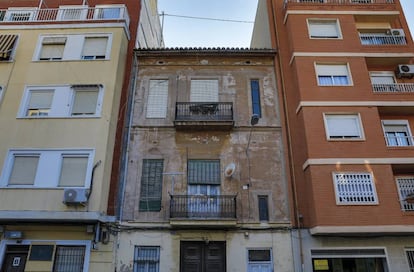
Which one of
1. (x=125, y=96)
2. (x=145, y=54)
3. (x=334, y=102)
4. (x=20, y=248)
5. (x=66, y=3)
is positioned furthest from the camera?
(x=66, y=3)

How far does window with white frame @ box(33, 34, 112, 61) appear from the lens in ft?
45.3

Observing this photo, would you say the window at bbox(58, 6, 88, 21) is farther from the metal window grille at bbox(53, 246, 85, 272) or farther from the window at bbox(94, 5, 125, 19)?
the metal window grille at bbox(53, 246, 85, 272)

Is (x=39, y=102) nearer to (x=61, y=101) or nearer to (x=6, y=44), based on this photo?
(x=61, y=101)

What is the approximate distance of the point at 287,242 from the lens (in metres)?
11.3

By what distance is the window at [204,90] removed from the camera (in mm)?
14016

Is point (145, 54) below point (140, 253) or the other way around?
the other way around

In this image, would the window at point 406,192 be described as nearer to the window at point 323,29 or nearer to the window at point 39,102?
the window at point 323,29

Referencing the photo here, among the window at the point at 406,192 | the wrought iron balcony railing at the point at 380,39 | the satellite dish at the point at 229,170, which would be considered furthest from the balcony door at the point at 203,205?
the wrought iron balcony railing at the point at 380,39

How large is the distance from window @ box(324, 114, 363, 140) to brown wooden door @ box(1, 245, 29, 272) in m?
12.4

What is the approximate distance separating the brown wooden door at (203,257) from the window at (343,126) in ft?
20.3

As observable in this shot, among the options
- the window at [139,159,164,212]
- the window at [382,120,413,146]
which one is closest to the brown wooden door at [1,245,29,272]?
the window at [139,159,164,212]

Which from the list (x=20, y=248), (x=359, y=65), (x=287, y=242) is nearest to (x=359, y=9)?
(x=359, y=65)

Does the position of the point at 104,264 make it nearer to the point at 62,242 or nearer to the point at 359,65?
the point at 62,242

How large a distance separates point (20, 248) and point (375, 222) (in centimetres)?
1289
